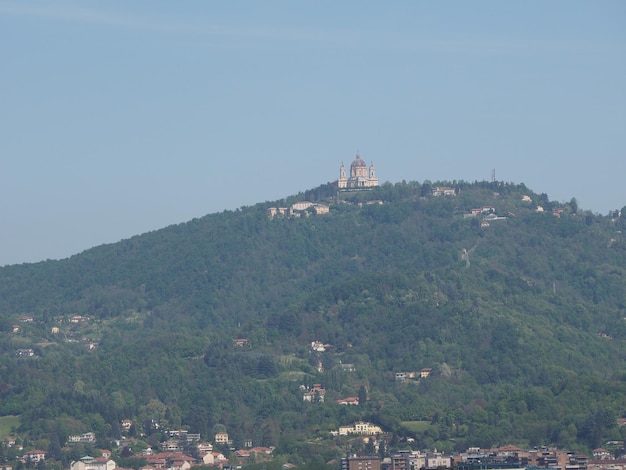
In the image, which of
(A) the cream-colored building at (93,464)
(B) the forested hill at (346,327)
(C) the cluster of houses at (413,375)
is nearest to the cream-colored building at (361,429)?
(B) the forested hill at (346,327)

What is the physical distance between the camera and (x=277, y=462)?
11038 centimetres

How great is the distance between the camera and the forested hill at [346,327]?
413 feet

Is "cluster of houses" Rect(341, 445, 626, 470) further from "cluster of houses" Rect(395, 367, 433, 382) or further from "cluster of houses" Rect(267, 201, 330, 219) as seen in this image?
"cluster of houses" Rect(267, 201, 330, 219)

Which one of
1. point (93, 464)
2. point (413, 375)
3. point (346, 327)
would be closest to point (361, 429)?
point (93, 464)

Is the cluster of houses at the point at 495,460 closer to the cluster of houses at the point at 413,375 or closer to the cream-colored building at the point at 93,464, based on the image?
the cream-colored building at the point at 93,464

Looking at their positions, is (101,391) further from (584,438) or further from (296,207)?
(296,207)

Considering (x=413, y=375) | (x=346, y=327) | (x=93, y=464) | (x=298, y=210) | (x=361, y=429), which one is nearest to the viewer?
(x=93, y=464)

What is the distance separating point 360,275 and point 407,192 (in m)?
29.5

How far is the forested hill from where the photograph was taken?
126 m

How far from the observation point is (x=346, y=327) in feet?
514

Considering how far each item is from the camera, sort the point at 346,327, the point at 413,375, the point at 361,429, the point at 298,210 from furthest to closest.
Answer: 1. the point at 298,210
2. the point at 346,327
3. the point at 413,375
4. the point at 361,429

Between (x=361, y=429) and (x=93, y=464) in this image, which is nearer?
(x=93, y=464)

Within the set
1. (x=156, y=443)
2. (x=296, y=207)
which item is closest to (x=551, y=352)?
(x=156, y=443)

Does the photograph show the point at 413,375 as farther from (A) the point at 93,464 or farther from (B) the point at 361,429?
(A) the point at 93,464
